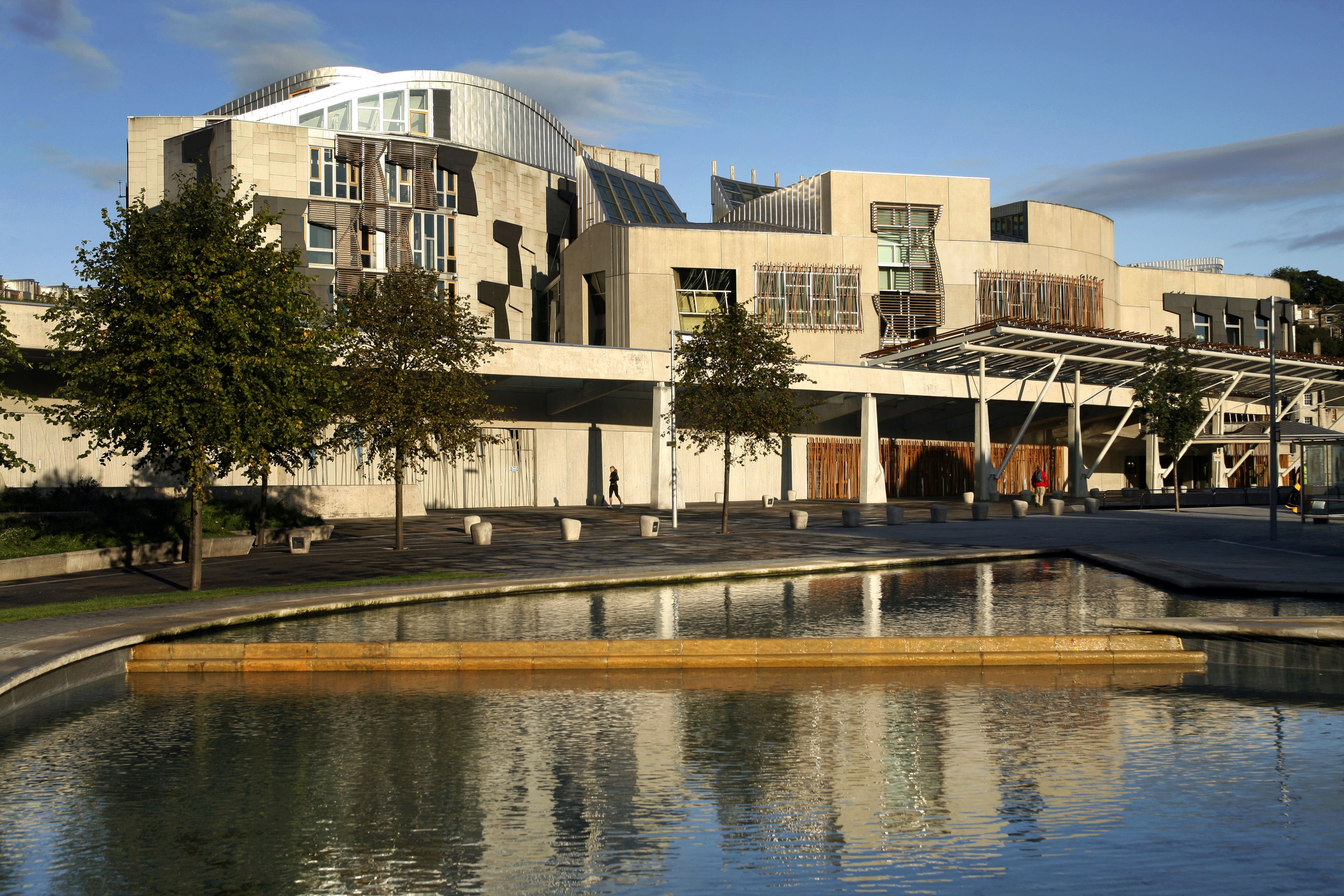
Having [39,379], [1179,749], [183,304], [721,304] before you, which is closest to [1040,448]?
[721,304]

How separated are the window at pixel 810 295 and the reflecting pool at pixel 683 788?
4487 centimetres

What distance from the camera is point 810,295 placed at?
55.7 meters

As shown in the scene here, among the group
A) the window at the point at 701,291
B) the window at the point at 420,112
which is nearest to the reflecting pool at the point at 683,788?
the window at the point at 701,291

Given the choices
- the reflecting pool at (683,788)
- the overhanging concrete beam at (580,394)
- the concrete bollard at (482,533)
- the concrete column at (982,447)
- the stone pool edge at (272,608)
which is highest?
the overhanging concrete beam at (580,394)

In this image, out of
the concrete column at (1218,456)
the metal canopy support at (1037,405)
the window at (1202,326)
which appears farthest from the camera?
the window at (1202,326)

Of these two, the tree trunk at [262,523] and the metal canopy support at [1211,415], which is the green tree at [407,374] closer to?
the tree trunk at [262,523]

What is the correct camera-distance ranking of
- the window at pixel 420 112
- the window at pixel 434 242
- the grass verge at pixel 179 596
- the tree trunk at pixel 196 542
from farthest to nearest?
the window at pixel 420 112
the window at pixel 434 242
the tree trunk at pixel 196 542
the grass verge at pixel 179 596

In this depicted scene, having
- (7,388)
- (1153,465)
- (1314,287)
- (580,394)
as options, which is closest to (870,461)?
(580,394)

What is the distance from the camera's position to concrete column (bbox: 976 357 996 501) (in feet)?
164

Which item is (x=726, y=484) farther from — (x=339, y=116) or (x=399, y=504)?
(x=339, y=116)

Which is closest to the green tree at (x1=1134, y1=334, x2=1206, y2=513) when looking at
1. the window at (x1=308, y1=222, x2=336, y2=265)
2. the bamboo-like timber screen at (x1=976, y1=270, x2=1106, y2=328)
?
the bamboo-like timber screen at (x1=976, y1=270, x2=1106, y2=328)

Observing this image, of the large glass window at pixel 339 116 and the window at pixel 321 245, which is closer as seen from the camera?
the window at pixel 321 245

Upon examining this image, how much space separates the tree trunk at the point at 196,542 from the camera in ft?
60.8

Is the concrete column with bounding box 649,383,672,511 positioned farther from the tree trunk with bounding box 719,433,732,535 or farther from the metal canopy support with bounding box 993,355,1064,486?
the metal canopy support with bounding box 993,355,1064,486
